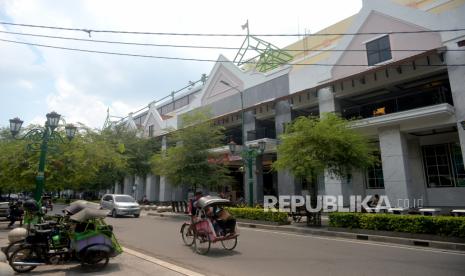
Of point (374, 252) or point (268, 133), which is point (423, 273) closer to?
point (374, 252)

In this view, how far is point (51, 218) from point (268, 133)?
20059mm

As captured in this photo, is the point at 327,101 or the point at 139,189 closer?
the point at 327,101

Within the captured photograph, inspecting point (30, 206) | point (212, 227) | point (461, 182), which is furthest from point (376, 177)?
point (30, 206)

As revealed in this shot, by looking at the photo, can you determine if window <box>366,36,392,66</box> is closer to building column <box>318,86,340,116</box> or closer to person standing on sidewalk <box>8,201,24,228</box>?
building column <box>318,86,340,116</box>

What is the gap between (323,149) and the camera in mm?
14438

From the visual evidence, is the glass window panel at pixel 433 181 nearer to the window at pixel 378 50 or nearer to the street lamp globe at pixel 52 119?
the window at pixel 378 50

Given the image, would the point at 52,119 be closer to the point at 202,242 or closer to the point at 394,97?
the point at 202,242

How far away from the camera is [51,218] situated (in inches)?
394

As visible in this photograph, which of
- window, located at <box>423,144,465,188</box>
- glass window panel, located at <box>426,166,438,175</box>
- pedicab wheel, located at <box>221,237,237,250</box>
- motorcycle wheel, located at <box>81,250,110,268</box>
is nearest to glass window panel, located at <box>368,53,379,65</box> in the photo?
window, located at <box>423,144,465,188</box>

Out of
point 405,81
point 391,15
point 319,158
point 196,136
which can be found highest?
point 391,15

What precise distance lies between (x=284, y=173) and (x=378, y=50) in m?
10.2

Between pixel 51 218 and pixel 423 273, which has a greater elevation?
pixel 51 218

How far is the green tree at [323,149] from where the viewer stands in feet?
46.9

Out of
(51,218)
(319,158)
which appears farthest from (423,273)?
(51,218)
